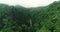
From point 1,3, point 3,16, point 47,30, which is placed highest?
point 1,3

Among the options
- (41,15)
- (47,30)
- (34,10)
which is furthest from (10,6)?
(47,30)

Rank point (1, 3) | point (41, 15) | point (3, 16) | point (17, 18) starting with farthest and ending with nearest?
point (1, 3)
point (17, 18)
point (3, 16)
point (41, 15)

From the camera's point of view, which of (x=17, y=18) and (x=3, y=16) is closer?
(x=3, y=16)

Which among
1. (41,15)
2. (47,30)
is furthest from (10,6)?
(47,30)

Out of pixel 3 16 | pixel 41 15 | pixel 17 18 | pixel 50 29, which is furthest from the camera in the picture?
pixel 17 18

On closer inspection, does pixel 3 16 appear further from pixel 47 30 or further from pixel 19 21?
pixel 47 30

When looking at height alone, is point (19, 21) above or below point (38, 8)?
below

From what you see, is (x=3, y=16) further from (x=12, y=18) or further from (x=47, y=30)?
(x=47, y=30)
